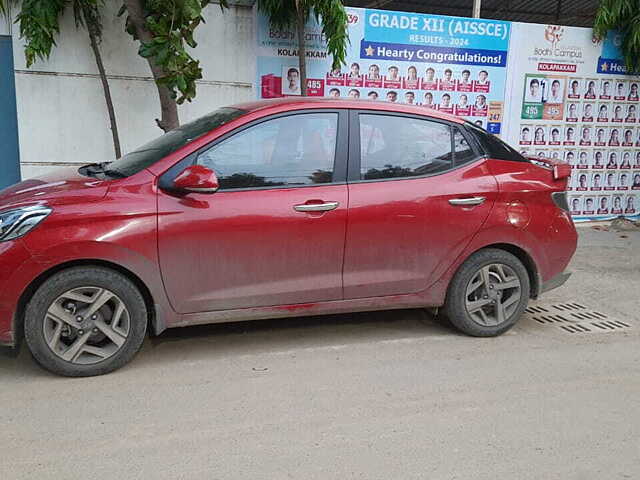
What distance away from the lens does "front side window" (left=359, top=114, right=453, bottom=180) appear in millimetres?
4574

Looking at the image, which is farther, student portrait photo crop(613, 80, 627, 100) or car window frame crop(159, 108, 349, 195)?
student portrait photo crop(613, 80, 627, 100)

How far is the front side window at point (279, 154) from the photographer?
4.25m

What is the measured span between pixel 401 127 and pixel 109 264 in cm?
223

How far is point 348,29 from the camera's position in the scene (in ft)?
25.7

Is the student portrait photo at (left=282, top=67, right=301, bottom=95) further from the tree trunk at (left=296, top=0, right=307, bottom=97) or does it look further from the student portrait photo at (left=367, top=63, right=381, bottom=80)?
the student portrait photo at (left=367, top=63, right=381, bottom=80)

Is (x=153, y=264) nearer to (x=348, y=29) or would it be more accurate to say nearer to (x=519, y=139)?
(x=348, y=29)

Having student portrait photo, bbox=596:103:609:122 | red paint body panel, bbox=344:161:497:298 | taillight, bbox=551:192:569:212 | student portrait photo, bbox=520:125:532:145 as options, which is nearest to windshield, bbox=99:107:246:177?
red paint body panel, bbox=344:161:497:298

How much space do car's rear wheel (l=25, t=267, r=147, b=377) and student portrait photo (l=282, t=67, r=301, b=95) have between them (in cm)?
440

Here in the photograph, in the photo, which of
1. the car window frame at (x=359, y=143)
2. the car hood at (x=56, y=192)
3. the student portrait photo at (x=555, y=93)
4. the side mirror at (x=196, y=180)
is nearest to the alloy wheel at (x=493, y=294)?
the car window frame at (x=359, y=143)

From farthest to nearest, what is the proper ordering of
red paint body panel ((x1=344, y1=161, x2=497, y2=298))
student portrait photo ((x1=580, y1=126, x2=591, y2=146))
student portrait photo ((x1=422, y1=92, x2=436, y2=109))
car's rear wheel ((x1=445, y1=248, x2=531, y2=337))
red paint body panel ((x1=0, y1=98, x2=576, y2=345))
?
student portrait photo ((x1=580, y1=126, x2=591, y2=146)) < student portrait photo ((x1=422, y1=92, x2=436, y2=109)) < car's rear wheel ((x1=445, y1=248, x2=531, y2=337)) < red paint body panel ((x1=344, y1=161, x2=497, y2=298)) < red paint body panel ((x1=0, y1=98, x2=576, y2=345))

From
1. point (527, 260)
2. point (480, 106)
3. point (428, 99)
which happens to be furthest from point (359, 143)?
point (480, 106)

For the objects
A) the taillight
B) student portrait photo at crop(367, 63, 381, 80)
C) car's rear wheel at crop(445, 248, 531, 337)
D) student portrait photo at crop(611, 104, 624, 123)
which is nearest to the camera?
car's rear wheel at crop(445, 248, 531, 337)

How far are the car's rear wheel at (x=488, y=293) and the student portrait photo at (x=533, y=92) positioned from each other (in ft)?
14.7

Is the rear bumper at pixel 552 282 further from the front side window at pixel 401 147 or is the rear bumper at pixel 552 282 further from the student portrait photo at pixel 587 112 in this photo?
the student portrait photo at pixel 587 112
